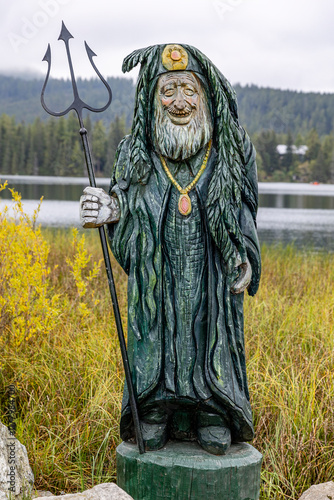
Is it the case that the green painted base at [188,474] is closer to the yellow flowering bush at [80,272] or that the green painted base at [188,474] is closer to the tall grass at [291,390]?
the tall grass at [291,390]

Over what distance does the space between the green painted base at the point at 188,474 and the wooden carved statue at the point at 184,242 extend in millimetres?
79

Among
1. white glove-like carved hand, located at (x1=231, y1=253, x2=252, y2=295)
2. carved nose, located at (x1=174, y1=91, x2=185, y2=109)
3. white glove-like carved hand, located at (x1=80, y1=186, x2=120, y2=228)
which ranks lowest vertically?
white glove-like carved hand, located at (x1=231, y1=253, x2=252, y2=295)

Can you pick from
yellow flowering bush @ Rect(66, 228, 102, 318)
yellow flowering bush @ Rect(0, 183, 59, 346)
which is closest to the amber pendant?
yellow flowering bush @ Rect(0, 183, 59, 346)

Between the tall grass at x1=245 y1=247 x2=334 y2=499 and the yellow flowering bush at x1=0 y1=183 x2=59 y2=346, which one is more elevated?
the yellow flowering bush at x1=0 y1=183 x2=59 y2=346

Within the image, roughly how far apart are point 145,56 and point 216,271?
102 centimetres

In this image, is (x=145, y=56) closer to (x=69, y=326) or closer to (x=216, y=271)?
(x=216, y=271)

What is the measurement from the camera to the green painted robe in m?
2.70

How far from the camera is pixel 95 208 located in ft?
8.97

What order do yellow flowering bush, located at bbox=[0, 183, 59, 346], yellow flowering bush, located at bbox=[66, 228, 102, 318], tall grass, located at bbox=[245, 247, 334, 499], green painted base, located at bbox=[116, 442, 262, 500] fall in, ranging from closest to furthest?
1. green painted base, located at bbox=[116, 442, 262, 500]
2. tall grass, located at bbox=[245, 247, 334, 499]
3. yellow flowering bush, located at bbox=[0, 183, 59, 346]
4. yellow flowering bush, located at bbox=[66, 228, 102, 318]

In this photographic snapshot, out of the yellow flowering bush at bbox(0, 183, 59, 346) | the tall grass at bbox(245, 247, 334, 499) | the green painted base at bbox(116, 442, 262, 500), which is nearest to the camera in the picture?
the green painted base at bbox(116, 442, 262, 500)

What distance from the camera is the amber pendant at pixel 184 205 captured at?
271 cm

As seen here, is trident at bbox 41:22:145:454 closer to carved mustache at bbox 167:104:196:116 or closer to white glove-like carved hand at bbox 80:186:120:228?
white glove-like carved hand at bbox 80:186:120:228

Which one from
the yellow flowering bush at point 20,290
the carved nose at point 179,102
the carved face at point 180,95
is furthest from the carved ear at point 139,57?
the yellow flowering bush at point 20,290

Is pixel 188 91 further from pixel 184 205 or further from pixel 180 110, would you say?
pixel 184 205
